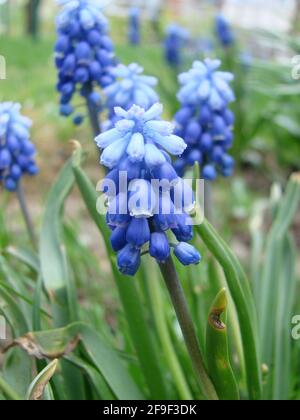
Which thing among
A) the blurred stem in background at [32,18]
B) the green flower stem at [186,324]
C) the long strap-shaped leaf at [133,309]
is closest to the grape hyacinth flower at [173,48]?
the blurred stem in background at [32,18]

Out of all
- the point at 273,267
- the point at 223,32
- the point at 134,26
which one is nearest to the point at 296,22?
the point at 223,32

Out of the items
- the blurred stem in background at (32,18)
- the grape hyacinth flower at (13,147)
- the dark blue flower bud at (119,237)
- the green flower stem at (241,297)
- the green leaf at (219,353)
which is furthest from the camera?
the blurred stem in background at (32,18)

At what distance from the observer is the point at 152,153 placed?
5.93 feet

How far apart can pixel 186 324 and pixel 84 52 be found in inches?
51.6

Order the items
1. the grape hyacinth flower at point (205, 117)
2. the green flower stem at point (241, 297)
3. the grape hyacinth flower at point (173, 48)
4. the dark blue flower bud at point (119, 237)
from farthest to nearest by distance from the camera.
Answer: the grape hyacinth flower at point (173, 48), the grape hyacinth flower at point (205, 117), the green flower stem at point (241, 297), the dark blue flower bud at point (119, 237)

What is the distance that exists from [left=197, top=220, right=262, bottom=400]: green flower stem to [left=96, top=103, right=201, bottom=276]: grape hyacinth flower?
344 mm

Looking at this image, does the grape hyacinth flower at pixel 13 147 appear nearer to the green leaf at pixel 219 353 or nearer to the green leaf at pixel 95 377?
the green leaf at pixel 95 377

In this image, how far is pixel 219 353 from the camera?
2164 mm

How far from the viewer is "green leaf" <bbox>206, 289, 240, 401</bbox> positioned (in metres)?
2.07

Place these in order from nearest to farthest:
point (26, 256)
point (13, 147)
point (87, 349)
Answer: point (87, 349), point (13, 147), point (26, 256)

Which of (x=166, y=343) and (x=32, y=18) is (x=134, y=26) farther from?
(x=166, y=343)

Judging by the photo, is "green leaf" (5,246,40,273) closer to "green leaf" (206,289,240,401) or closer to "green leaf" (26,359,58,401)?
"green leaf" (26,359,58,401)

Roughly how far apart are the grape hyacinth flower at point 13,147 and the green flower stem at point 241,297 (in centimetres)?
107

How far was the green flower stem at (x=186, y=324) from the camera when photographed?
2.07m
